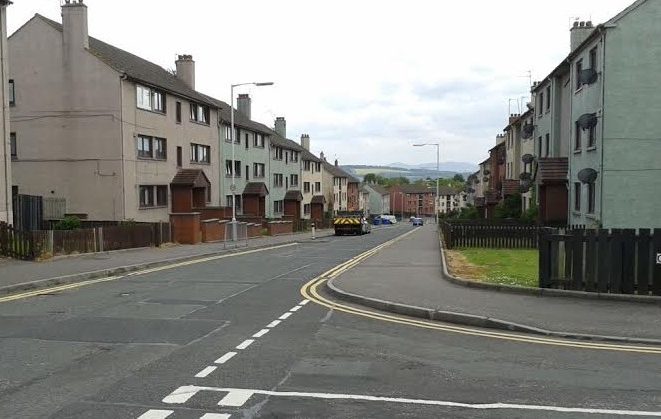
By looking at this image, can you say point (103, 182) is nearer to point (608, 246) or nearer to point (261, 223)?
point (261, 223)

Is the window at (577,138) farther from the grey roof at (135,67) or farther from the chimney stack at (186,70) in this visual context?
the chimney stack at (186,70)

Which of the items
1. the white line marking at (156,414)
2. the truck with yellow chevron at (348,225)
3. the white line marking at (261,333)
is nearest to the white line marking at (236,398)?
the white line marking at (156,414)

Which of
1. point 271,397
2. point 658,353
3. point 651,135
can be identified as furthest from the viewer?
point 651,135

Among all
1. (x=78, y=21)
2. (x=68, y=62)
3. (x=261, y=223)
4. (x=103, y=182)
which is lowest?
(x=261, y=223)

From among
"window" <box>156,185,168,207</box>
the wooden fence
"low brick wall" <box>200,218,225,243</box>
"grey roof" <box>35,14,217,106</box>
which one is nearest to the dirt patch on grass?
the wooden fence

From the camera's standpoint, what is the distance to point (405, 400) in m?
5.77

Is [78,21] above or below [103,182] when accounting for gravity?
above

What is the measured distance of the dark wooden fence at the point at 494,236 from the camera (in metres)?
28.1

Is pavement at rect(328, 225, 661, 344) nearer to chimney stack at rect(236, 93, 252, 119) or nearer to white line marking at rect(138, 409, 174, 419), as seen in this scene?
white line marking at rect(138, 409, 174, 419)

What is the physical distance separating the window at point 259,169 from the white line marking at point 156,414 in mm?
52535

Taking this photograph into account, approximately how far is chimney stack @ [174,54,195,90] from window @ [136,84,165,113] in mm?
8727

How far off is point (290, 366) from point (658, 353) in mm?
4821

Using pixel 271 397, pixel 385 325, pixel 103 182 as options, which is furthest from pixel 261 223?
pixel 271 397

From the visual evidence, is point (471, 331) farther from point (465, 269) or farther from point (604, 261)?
point (465, 269)
